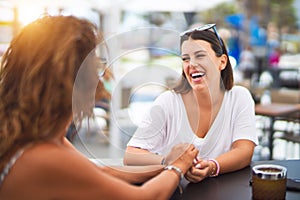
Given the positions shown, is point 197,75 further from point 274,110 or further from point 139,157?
point 274,110

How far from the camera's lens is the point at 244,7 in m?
12.9

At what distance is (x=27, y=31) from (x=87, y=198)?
385mm

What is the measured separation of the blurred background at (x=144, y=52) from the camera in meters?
1.30

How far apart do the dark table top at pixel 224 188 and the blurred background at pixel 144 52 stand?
0.80 feet

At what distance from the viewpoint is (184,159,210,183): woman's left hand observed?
1.41 m

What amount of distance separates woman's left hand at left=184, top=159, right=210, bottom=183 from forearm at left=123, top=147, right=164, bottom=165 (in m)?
0.11

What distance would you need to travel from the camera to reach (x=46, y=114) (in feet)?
3.18

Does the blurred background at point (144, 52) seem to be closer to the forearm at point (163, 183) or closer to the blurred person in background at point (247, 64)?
the blurred person in background at point (247, 64)

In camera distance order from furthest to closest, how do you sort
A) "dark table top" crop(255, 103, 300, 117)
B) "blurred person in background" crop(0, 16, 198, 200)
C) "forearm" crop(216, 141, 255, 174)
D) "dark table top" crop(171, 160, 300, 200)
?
"dark table top" crop(255, 103, 300, 117) < "forearm" crop(216, 141, 255, 174) < "dark table top" crop(171, 160, 300, 200) < "blurred person in background" crop(0, 16, 198, 200)

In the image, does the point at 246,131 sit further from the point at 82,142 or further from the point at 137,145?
the point at 82,142

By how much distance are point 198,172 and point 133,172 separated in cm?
20

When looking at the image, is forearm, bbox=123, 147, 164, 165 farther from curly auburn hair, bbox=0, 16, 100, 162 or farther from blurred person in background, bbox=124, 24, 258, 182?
curly auburn hair, bbox=0, 16, 100, 162

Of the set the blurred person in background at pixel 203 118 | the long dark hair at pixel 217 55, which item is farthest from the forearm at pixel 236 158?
the long dark hair at pixel 217 55

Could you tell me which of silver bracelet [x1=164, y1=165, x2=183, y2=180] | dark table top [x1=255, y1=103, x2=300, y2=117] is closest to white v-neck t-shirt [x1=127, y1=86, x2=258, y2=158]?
silver bracelet [x1=164, y1=165, x2=183, y2=180]
